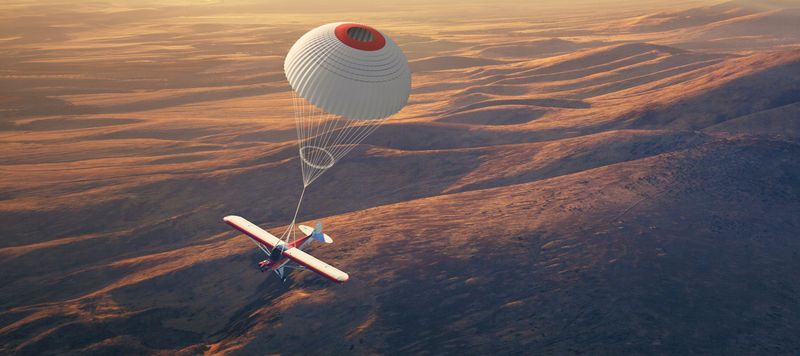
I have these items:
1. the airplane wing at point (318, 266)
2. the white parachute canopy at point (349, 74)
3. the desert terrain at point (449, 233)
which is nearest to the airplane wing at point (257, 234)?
the airplane wing at point (318, 266)

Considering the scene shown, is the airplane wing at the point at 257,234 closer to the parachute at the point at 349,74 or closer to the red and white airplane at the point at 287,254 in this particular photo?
the red and white airplane at the point at 287,254

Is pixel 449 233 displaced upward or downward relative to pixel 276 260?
downward

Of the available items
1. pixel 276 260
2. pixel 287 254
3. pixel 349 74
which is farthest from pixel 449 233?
pixel 349 74

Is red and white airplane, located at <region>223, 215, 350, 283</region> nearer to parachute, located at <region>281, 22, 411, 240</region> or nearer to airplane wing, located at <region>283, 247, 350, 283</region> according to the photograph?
airplane wing, located at <region>283, 247, 350, 283</region>

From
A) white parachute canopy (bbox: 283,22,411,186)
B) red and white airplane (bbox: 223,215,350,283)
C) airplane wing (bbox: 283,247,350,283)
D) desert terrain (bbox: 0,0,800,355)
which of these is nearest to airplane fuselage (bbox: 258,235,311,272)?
red and white airplane (bbox: 223,215,350,283)

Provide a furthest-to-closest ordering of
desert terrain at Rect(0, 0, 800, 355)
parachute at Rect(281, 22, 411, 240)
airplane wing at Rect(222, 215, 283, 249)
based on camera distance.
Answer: airplane wing at Rect(222, 215, 283, 249) < parachute at Rect(281, 22, 411, 240) < desert terrain at Rect(0, 0, 800, 355)

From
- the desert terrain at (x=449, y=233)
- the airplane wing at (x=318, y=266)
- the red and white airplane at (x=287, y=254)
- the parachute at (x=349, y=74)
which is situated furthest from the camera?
the parachute at (x=349, y=74)

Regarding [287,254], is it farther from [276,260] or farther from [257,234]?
[257,234]

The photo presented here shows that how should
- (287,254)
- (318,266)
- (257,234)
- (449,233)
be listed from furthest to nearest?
(449,233)
(257,234)
(287,254)
(318,266)
